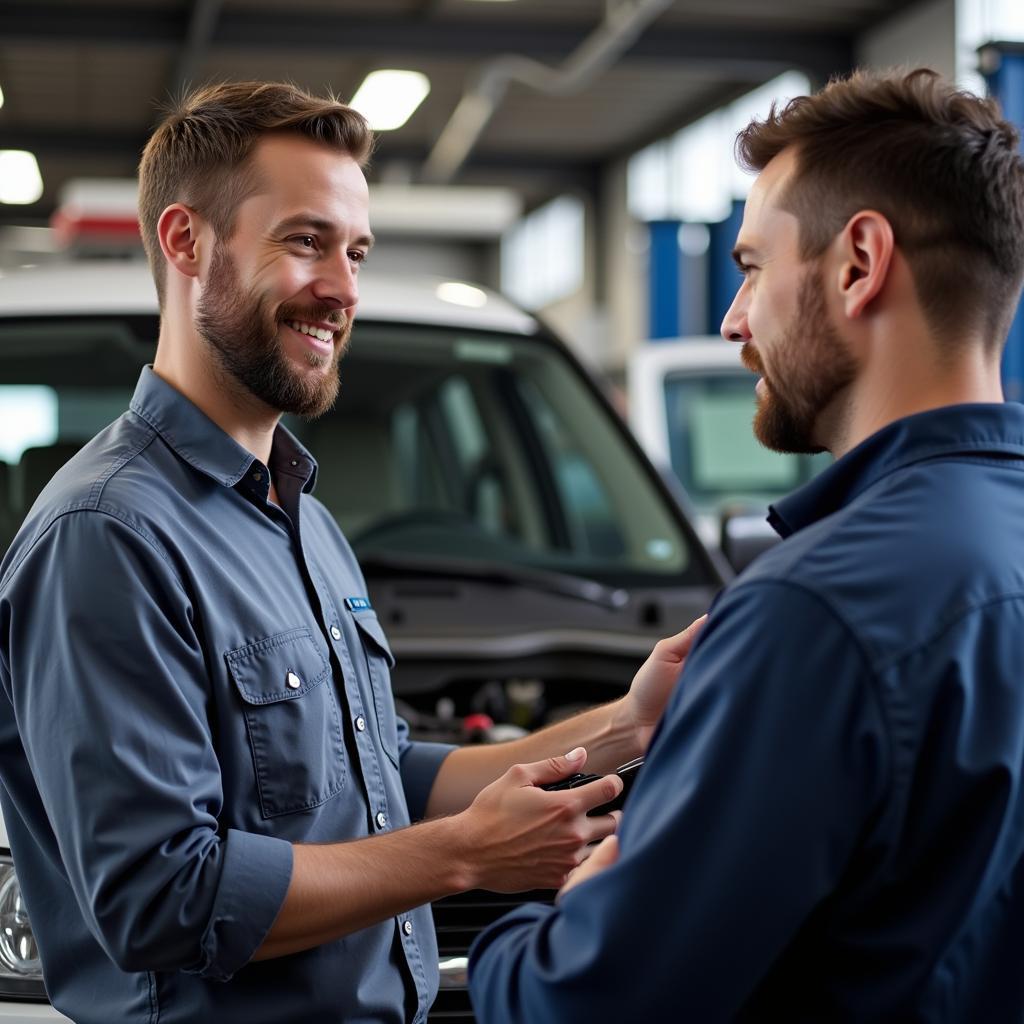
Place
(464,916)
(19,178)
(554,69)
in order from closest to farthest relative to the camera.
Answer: (464,916) → (554,69) → (19,178)

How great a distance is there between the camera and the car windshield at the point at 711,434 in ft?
22.9

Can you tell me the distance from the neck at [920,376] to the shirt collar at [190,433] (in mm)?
836

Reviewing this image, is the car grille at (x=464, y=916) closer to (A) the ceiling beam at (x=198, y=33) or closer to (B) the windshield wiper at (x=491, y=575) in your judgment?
(B) the windshield wiper at (x=491, y=575)

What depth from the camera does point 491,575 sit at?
3.25 m

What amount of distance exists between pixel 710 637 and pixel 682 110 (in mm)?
15879

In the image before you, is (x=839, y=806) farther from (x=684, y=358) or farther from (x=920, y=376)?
(x=684, y=358)

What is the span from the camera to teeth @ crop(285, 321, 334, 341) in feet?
6.45

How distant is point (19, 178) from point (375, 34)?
890 centimetres

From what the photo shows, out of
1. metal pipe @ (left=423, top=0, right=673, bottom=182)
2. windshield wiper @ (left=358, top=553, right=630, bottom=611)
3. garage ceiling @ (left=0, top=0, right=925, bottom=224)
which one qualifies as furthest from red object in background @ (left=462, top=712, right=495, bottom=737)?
metal pipe @ (left=423, top=0, right=673, bottom=182)

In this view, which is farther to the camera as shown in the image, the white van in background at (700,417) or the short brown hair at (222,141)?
the white van in background at (700,417)

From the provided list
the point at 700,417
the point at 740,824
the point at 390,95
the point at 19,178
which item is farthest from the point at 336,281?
the point at 19,178

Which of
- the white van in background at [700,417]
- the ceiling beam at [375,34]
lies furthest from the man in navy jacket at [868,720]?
the ceiling beam at [375,34]

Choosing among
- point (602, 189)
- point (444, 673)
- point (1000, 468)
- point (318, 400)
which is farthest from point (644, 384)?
point (602, 189)

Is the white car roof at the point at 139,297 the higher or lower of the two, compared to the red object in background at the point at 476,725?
higher
